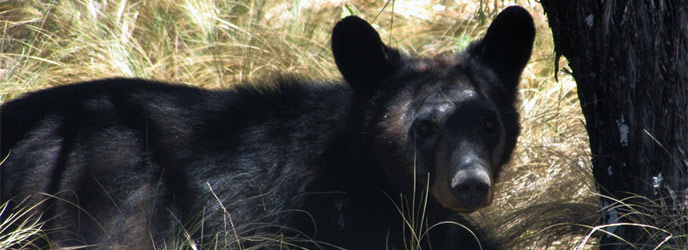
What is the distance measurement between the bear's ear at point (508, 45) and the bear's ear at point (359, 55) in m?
0.55

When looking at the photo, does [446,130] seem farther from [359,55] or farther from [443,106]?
[359,55]

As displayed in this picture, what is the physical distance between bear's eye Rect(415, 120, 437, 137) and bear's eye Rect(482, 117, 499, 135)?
251mm

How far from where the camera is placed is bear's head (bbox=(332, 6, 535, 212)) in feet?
12.0

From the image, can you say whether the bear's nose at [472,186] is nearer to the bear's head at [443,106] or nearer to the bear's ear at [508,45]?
the bear's head at [443,106]

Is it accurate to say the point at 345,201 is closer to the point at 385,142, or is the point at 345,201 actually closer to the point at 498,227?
the point at 385,142

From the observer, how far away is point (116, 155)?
4.17 m

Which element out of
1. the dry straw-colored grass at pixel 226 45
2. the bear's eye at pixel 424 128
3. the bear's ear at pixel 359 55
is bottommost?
the dry straw-colored grass at pixel 226 45

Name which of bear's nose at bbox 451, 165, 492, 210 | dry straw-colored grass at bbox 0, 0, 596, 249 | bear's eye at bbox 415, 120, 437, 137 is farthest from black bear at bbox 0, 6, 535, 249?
dry straw-colored grass at bbox 0, 0, 596, 249

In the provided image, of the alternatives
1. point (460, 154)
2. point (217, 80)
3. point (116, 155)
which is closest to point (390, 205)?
point (460, 154)

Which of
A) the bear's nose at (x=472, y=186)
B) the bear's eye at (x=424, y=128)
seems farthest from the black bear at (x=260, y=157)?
the bear's nose at (x=472, y=186)

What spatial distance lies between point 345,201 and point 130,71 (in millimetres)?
2873

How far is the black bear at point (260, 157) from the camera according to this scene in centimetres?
404

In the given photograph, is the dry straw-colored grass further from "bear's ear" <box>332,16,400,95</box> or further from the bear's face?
"bear's ear" <box>332,16,400,95</box>

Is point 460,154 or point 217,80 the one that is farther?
point 217,80
